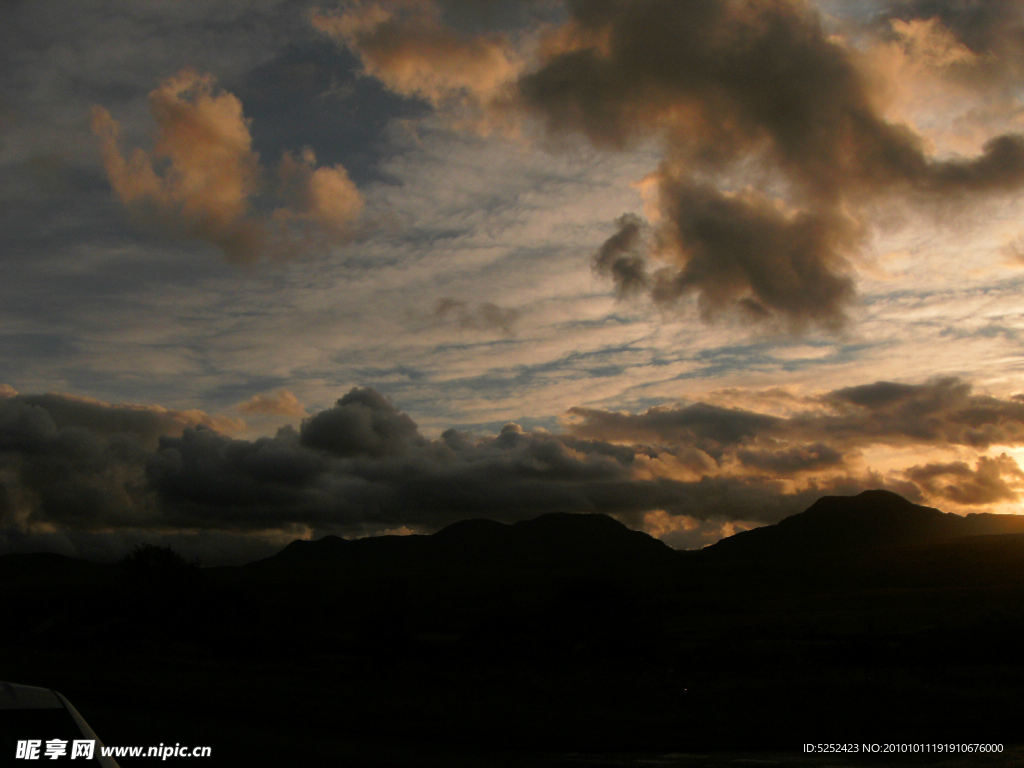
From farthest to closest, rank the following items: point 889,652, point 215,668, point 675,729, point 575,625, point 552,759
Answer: point 575,625 < point 889,652 < point 215,668 < point 675,729 < point 552,759

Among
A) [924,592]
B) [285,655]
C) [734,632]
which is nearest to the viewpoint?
[285,655]

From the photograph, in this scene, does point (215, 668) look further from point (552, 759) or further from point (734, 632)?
point (734, 632)

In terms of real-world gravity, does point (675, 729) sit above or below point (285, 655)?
above

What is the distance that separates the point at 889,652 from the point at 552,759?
4695 cm

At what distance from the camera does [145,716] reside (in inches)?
911

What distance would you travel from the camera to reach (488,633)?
227ft

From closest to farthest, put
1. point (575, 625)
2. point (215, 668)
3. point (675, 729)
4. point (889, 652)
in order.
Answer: point (675, 729)
point (215, 668)
point (889, 652)
point (575, 625)

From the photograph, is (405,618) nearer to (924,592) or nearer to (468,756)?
(468,756)

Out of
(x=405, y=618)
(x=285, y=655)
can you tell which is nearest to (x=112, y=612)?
(x=285, y=655)

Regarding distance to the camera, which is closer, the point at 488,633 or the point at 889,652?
the point at 889,652

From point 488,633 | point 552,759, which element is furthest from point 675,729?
point 488,633

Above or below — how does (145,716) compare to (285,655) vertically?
above

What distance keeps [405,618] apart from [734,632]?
53.5 m

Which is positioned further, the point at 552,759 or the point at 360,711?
the point at 360,711
